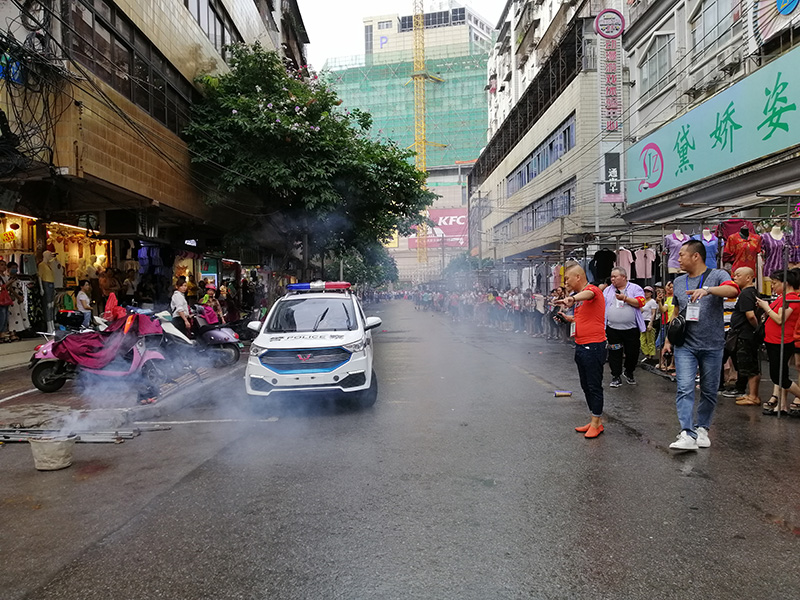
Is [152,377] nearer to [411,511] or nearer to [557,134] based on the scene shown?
[411,511]

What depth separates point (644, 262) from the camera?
47.4 ft

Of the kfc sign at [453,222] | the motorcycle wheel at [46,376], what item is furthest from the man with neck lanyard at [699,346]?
the kfc sign at [453,222]

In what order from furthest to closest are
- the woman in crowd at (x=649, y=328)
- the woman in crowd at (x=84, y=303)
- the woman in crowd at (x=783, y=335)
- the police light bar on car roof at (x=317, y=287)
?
the woman in crowd at (x=84, y=303) → the woman in crowd at (x=649, y=328) → the police light bar on car roof at (x=317, y=287) → the woman in crowd at (x=783, y=335)

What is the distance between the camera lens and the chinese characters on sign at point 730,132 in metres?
11.1

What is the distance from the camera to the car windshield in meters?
8.30

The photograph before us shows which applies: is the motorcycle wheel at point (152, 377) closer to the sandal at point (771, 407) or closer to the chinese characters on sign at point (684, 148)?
the sandal at point (771, 407)

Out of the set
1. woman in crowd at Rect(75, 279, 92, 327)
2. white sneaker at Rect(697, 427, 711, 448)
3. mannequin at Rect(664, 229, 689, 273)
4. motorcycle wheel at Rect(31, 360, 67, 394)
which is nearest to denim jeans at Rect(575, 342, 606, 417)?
white sneaker at Rect(697, 427, 711, 448)

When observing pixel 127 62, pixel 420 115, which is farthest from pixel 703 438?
pixel 420 115

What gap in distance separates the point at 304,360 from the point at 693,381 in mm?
4359

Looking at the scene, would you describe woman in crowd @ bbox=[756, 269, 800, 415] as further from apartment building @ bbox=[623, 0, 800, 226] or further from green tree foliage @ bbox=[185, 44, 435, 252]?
green tree foliage @ bbox=[185, 44, 435, 252]

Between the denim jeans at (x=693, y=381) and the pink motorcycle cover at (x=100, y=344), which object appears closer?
the denim jeans at (x=693, y=381)

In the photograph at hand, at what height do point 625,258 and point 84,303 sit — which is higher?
point 625,258

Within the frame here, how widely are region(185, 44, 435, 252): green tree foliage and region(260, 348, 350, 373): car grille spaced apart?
1086cm

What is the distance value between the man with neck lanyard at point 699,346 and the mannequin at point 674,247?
248 inches
